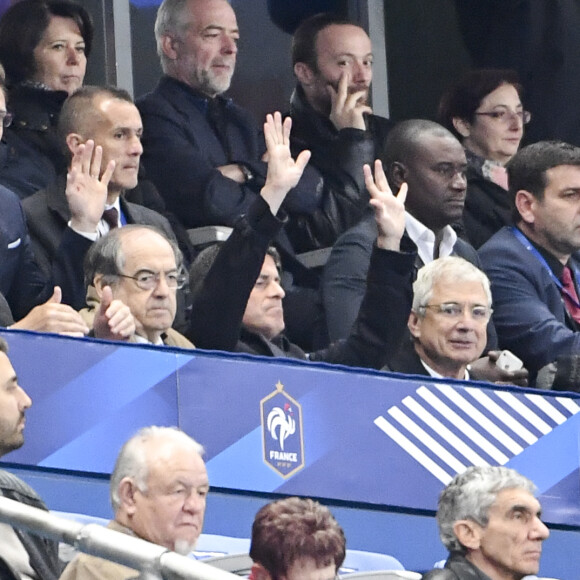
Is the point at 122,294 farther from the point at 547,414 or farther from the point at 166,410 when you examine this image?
the point at 547,414

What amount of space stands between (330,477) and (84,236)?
1175mm

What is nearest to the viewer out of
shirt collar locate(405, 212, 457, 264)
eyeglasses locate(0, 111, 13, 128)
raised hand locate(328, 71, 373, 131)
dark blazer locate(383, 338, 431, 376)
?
eyeglasses locate(0, 111, 13, 128)

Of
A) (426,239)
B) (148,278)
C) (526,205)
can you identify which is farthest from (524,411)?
(148,278)

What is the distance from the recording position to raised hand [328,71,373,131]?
952 cm

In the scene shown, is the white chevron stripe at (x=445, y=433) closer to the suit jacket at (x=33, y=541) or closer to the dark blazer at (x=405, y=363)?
the dark blazer at (x=405, y=363)

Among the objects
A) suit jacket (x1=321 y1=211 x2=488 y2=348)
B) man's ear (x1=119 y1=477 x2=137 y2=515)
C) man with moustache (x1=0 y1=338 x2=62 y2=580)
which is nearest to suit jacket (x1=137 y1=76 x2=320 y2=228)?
suit jacket (x1=321 y1=211 x2=488 y2=348)

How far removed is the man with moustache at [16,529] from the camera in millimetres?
5348

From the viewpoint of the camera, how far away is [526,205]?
29.6 feet

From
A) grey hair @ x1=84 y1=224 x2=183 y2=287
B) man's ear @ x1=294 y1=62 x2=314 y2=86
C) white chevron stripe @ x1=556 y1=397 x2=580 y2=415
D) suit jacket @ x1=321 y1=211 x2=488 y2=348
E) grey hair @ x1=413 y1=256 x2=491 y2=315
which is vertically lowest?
white chevron stripe @ x1=556 y1=397 x2=580 y2=415

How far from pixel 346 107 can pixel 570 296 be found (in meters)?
1.32

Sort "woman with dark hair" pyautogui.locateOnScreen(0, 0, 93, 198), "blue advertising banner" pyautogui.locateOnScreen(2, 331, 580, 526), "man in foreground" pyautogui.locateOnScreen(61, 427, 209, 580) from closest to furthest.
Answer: "man in foreground" pyautogui.locateOnScreen(61, 427, 209, 580) < "blue advertising banner" pyautogui.locateOnScreen(2, 331, 580, 526) < "woman with dark hair" pyautogui.locateOnScreen(0, 0, 93, 198)

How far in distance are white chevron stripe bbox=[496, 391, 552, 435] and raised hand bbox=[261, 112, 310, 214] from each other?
1.04 metres

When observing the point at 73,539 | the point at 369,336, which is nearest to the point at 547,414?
the point at 369,336

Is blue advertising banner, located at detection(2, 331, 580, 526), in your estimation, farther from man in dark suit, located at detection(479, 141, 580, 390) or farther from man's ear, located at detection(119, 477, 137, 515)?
man's ear, located at detection(119, 477, 137, 515)
